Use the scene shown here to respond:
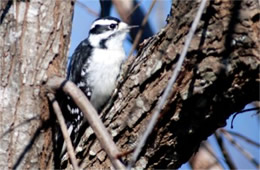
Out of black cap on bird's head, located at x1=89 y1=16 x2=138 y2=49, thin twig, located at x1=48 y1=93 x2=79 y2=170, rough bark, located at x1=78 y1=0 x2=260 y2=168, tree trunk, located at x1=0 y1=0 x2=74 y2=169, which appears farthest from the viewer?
black cap on bird's head, located at x1=89 y1=16 x2=138 y2=49

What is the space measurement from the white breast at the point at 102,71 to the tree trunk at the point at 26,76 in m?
1.09

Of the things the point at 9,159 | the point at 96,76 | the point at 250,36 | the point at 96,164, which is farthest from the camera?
the point at 96,76

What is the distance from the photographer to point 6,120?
2752mm

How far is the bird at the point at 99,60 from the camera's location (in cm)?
402

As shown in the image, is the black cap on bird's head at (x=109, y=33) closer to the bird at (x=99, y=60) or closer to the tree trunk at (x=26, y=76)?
the bird at (x=99, y=60)

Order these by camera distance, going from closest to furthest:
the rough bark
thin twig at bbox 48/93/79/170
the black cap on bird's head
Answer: thin twig at bbox 48/93/79/170 → the rough bark → the black cap on bird's head

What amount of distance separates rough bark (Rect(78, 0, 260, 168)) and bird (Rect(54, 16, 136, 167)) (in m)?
0.99

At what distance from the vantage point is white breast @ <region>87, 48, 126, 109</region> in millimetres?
3939

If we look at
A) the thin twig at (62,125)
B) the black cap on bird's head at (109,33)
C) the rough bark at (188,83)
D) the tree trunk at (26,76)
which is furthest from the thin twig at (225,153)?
the thin twig at (62,125)

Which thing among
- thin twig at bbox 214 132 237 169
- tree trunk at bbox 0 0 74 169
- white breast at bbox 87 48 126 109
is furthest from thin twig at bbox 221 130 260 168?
tree trunk at bbox 0 0 74 169

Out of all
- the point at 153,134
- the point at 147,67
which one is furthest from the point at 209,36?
the point at 153,134

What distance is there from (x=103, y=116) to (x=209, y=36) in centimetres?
81

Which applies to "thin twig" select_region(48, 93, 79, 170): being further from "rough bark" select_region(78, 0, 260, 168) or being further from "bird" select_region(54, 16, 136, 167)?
"bird" select_region(54, 16, 136, 167)

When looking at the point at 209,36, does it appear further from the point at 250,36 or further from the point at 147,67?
the point at 147,67
